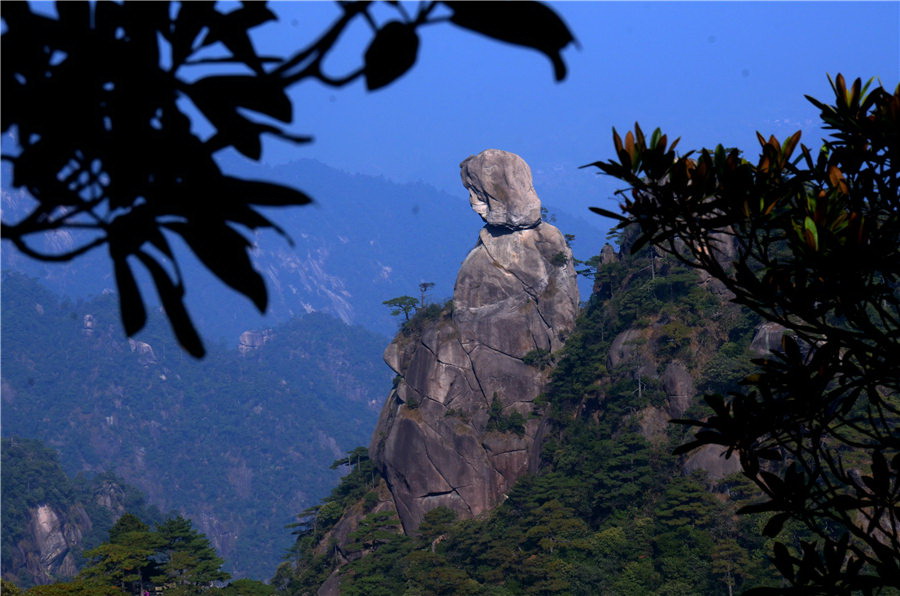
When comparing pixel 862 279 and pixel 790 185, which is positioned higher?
pixel 790 185

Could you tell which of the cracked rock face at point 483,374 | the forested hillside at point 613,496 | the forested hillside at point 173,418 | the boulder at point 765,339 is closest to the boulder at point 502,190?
the cracked rock face at point 483,374

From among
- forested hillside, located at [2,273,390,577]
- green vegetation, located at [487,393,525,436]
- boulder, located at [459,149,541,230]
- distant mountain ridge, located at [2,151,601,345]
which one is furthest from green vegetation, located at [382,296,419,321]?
distant mountain ridge, located at [2,151,601,345]

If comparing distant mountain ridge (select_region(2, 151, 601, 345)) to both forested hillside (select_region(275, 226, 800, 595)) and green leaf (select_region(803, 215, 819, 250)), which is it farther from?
green leaf (select_region(803, 215, 819, 250))

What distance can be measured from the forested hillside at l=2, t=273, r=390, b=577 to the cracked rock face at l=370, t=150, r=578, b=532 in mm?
51077

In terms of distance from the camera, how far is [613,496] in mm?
24609

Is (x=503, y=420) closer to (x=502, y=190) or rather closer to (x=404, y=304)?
(x=404, y=304)

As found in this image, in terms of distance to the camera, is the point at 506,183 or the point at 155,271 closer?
the point at 155,271

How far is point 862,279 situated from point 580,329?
1115 inches

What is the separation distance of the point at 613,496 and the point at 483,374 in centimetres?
735

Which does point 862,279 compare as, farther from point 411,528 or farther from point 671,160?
point 411,528

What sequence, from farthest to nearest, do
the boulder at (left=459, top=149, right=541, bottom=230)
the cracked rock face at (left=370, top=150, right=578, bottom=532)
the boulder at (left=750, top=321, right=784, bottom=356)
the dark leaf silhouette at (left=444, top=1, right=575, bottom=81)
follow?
the boulder at (left=459, top=149, right=541, bottom=230), the cracked rock face at (left=370, top=150, right=578, bottom=532), the boulder at (left=750, top=321, right=784, bottom=356), the dark leaf silhouette at (left=444, top=1, right=575, bottom=81)

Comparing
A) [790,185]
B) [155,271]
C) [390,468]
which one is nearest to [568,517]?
[390,468]

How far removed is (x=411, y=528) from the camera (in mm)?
28828

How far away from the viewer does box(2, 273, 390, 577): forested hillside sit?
83875mm
